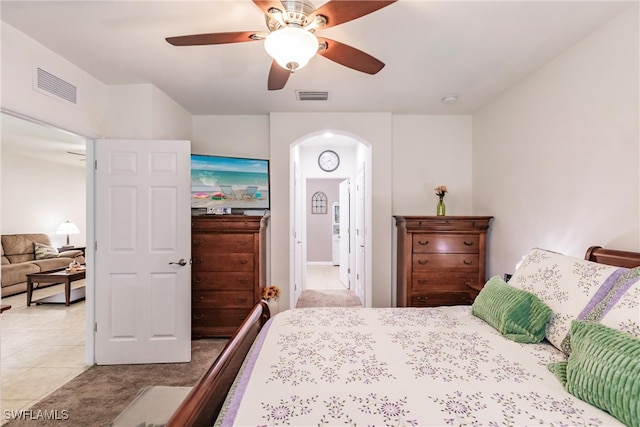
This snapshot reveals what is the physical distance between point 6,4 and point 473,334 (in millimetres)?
3188

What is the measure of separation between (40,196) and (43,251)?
4.30ft

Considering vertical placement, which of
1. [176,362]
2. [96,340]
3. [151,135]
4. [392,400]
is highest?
[151,135]

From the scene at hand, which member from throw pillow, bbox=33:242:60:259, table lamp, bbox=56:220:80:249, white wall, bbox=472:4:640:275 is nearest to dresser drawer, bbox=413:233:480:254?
white wall, bbox=472:4:640:275

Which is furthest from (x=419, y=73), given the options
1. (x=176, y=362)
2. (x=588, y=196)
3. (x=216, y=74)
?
(x=176, y=362)

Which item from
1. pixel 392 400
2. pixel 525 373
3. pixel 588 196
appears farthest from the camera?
pixel 588 196

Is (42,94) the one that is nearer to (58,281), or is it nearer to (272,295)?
(272,295)

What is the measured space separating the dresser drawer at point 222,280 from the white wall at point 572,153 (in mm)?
2653

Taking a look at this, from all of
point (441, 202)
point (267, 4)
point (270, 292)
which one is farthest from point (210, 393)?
point (441, 202)

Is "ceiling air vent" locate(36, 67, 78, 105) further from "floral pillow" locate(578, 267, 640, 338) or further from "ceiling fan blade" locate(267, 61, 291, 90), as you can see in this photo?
"floral pillow" locate(578, 267, 640, 338)

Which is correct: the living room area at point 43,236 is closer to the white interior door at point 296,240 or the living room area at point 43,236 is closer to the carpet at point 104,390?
Answer: the carpet at point 104,390

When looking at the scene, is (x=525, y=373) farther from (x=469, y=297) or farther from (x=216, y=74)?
(x=216, y=74)

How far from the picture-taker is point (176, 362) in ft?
9.08

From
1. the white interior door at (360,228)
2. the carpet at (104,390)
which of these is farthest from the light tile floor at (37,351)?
the white interior door at (360,228)

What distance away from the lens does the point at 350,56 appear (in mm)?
1757
